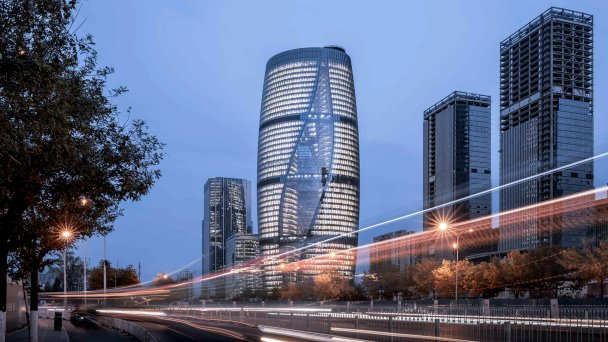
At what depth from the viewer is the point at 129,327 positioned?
45.4 metres

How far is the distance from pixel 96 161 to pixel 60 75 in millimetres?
4804


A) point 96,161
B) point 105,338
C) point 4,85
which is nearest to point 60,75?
point 4,85

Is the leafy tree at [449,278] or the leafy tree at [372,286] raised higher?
the leafy tree at [449,278]

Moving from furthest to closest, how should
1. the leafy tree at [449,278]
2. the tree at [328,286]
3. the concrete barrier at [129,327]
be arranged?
the tree at [328,286]
the leafy tree at [449,278]
the concrete barrier at [129,327]

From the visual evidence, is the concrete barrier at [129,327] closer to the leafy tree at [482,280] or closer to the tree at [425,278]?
the leafy tree at [482,280]

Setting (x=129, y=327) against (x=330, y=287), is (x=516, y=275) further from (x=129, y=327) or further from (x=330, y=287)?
(x=129, y=327)

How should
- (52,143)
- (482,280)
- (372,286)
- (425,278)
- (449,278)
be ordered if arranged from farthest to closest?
(372,286)
(425,278)
(482,280)
(449,278)
(52,143)

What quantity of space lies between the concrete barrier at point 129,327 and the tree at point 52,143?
10342mm

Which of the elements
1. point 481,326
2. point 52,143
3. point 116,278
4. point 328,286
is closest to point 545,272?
point 328,286

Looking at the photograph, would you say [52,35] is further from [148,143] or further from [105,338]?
[105,338]

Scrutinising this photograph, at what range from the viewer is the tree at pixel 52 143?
476 inches

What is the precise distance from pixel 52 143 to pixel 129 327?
34.1 meters

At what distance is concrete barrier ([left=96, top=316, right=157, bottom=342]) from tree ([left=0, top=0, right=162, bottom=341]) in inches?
407

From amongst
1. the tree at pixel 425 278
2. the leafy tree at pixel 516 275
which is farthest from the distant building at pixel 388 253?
the leafy tree at pixel 516 275
